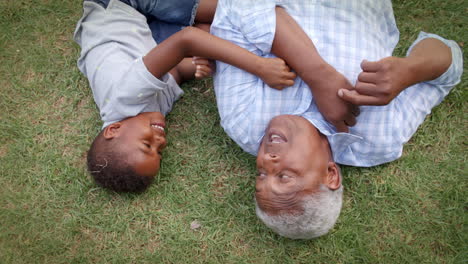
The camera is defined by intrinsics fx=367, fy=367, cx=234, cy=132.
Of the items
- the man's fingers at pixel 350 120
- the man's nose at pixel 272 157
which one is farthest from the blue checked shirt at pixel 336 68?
the man's nose at pixel 272 157

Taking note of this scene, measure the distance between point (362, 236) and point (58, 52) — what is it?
9.38ft

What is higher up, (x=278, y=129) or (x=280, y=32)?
(x=280, y=32)

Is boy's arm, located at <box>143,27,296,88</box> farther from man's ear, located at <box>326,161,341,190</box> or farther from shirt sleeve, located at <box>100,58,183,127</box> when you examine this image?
man's ear, located at <box>326,161,341,190</box>

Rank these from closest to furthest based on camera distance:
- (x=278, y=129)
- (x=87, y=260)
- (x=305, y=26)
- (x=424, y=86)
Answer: (x=278, y=129), (x=305, y=26), (x=424, y=86), (x=87, y=260)

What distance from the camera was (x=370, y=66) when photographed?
7.10ft

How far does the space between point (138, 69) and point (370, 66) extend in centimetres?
148

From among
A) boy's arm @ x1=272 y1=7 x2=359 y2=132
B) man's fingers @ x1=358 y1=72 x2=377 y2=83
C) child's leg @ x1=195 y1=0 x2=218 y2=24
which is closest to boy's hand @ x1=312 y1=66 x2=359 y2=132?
boy's arm @ x1=272 y1=7 x2=359 y2=132

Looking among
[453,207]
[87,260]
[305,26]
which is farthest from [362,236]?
[87,260]

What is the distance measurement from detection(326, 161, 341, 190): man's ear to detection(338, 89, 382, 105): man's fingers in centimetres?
41

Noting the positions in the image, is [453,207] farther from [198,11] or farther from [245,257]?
[198,11]

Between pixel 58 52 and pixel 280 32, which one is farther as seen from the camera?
pixel 58 52

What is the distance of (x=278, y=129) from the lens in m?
2.27

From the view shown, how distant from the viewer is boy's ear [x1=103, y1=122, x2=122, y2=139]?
2.51 metres

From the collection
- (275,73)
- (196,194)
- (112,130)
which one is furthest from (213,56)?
(196,194)
